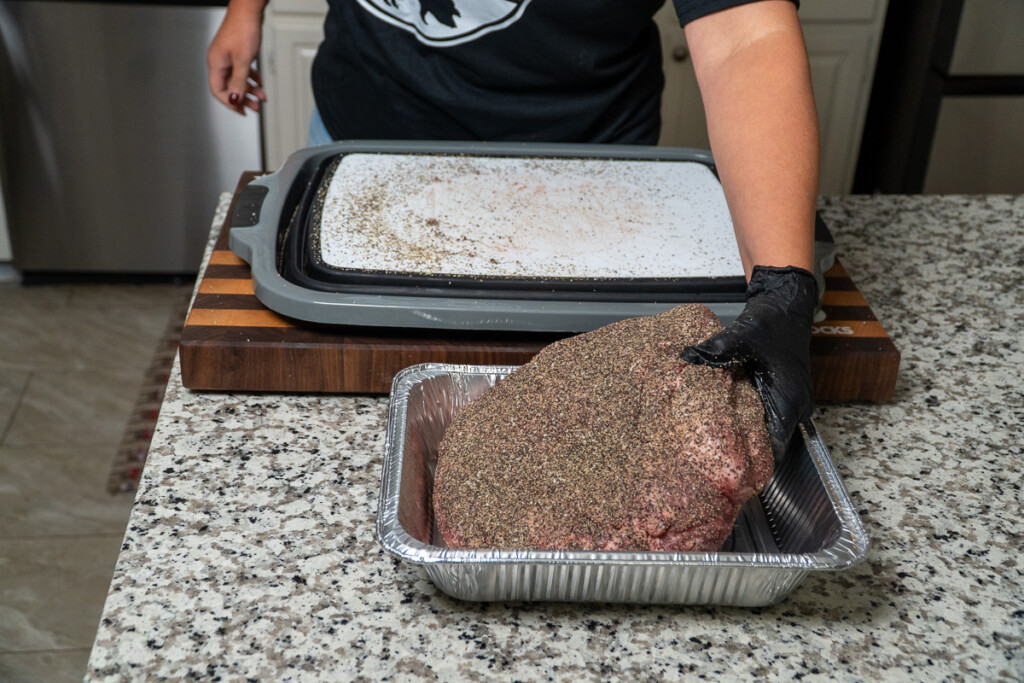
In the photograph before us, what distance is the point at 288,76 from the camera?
2.32 m

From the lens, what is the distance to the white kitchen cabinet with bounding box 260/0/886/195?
228 cm

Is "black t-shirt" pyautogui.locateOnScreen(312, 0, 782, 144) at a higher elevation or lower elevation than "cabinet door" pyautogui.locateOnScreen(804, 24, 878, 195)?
higher

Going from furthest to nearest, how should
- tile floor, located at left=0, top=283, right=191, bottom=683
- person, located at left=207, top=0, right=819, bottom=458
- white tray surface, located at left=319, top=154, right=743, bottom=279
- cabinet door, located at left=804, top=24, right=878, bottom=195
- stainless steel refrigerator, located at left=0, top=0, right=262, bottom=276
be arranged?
cabinet door, located at left=804, top=24, right=878, bottom=195
stainless steel refrigerator, located at left=0, top=0, right=262, bottom=276
tile floor, located at left=0, top=283, right=191, bottom=683
white tray surface, located at left=319, top=154, right=743, bottom=279
person, located at left=207, top=0, right=819, bottom=458

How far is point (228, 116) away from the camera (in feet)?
7.81

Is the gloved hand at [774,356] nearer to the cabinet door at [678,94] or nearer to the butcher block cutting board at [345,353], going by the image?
the butcher block cutting board at [345,353]

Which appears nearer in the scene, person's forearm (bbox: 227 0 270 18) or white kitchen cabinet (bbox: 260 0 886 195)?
person's forearm (bbox: 227 0 270 18)

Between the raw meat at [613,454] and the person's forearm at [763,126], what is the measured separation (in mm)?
124

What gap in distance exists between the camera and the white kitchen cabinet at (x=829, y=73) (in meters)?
2.35

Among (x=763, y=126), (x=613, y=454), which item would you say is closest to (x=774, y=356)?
(x=613, y=454)

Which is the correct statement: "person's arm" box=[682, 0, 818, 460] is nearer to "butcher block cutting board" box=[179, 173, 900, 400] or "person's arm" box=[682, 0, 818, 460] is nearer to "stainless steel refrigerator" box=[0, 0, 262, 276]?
"butcher block cutting board" box=[179, 173, 900, 400]

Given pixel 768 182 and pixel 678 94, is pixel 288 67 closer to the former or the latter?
pixel 678 94

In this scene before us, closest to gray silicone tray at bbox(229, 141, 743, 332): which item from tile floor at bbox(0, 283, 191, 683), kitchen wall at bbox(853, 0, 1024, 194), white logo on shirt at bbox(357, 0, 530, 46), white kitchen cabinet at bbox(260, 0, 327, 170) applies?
white logo on shirt at bbox(357, 0, 530, 46)

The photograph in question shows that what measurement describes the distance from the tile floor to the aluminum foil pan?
1121mm

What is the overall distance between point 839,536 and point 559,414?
0.21 meters
